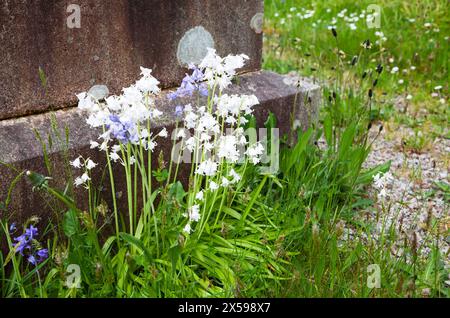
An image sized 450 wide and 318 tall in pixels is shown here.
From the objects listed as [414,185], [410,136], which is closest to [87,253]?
[414,185]

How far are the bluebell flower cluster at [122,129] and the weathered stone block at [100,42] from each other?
72cm

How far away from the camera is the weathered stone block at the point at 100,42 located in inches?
114

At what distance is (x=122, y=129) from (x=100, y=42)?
903 millimetres

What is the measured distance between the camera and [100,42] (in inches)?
123

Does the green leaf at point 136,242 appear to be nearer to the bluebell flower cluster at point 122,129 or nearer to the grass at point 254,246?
the grass at point 254,246

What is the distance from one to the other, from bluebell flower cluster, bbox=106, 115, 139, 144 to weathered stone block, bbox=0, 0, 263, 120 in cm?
72

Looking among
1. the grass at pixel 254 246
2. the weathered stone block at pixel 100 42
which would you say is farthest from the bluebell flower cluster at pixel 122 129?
the weathered stone block at pixel 100 42

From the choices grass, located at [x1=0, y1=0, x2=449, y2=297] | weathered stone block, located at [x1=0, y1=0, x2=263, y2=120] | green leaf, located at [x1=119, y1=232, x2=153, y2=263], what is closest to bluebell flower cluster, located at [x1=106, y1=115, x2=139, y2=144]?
grass, located at [x1=0, y1=0, x2=449, y2=297]

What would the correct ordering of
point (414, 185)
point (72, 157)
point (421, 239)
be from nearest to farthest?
1. point (72, 157)
2. point (421, 239)
3. point (414, 185)

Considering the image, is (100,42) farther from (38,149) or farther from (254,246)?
(254,246)

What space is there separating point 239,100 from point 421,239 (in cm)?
136

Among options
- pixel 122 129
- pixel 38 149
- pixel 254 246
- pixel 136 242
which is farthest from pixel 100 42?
pixel 254 246
